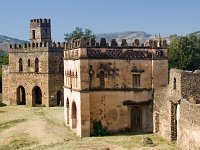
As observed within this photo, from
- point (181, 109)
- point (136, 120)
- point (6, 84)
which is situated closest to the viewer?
point (181, 109)

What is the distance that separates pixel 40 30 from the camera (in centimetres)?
5903

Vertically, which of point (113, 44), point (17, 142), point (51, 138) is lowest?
point (17, 142)

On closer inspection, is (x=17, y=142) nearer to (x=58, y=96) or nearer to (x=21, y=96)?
(x=58, y=96)

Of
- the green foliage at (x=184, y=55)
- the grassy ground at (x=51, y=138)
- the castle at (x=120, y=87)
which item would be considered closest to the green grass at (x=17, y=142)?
the grassy ground at (x=51, y=138)

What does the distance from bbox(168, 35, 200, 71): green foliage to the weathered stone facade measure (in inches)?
1054

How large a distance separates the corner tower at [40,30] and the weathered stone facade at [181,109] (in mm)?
33518

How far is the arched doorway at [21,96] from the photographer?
164ft

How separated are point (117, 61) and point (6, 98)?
2541cm

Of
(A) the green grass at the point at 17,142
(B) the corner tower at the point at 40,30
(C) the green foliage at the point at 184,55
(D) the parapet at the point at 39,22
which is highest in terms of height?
(D) the parapet at the point at 39,22

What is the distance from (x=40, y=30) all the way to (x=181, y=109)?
38.2 meters

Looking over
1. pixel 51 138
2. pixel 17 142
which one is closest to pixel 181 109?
pixel 51 138

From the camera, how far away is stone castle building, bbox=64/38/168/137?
28703 mm

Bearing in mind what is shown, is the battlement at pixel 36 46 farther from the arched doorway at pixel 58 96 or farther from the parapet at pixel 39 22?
the parapet at pixel 39 22

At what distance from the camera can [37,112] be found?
41.8m
